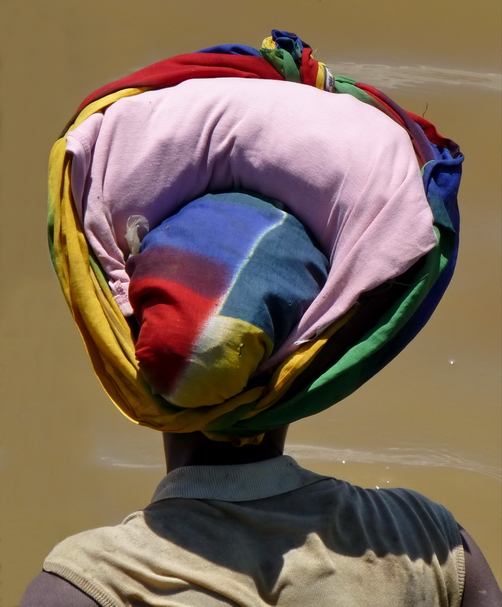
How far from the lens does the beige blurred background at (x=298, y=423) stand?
1751 mm

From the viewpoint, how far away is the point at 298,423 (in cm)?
189

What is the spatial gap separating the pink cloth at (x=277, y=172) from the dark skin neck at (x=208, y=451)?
107mm

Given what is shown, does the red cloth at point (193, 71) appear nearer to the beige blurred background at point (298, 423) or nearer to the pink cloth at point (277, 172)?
the pink cloth at point (277, 172)

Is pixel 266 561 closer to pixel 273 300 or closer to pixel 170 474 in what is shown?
pixel 170 474

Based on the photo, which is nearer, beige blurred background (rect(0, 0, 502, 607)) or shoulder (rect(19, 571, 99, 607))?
shoulder (rect(19, 571, 99, 607))

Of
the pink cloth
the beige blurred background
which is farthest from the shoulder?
the beige blurred background

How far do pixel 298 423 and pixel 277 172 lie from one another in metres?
1.18

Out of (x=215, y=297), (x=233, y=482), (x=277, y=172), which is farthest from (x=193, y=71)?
(x=233, y=482)

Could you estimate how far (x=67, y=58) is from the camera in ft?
7.12

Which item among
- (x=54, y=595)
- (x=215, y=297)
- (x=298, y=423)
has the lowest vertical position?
(x=298, y=423)

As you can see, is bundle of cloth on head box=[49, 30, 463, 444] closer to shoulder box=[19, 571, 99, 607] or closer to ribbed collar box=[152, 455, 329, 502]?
ribbed collar box=[152, 455, 329, 502]

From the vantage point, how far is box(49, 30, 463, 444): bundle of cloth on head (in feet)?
2.36

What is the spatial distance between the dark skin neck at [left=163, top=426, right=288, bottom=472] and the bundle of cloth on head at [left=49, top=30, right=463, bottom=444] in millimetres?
23

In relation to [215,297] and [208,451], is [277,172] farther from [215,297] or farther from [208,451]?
[208,451]
